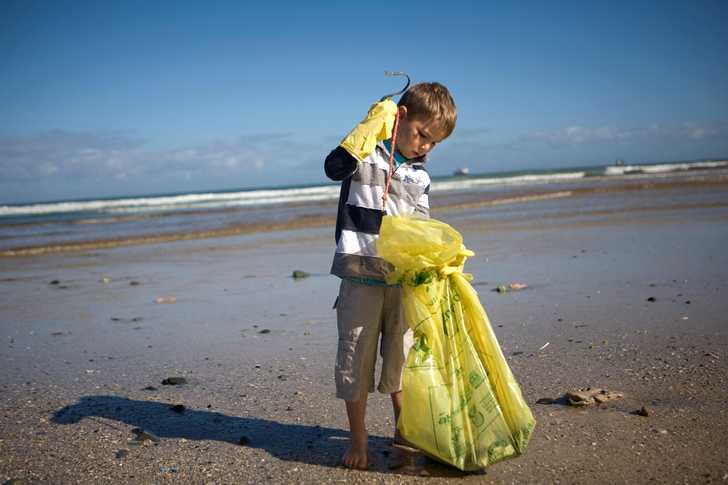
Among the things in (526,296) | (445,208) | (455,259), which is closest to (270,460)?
(455,259)

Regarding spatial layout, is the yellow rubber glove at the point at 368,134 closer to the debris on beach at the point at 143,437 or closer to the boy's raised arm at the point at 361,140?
the boy's raised arm at the point at 361,140

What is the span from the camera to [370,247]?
8.41 ft

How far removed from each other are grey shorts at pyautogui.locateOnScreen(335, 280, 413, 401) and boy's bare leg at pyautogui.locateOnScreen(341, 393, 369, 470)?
1.8 inches

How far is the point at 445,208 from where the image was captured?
17.3m

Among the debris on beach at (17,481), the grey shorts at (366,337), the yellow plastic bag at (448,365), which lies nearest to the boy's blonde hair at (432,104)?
the yellow plastic bag at (448,365)

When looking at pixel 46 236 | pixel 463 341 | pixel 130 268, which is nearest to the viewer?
pixel 463 341

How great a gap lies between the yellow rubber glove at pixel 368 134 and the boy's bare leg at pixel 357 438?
3.59 ft

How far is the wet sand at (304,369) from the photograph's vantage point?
250 centimetres

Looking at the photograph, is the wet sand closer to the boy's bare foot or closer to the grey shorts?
the boy's bare foot

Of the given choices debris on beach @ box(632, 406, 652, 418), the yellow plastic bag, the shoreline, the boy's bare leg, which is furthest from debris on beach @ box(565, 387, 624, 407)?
the shoreline

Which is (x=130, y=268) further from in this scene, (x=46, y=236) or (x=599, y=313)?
(x=46, y=236)

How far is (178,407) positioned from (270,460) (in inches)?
36.3

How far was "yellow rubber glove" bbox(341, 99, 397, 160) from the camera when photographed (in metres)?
2.40

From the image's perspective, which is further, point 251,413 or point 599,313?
point 599,313
